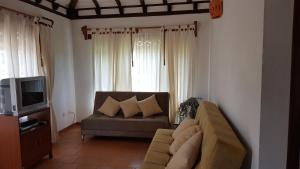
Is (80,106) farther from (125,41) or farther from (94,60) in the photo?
(125,41)

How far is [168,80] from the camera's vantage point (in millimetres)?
4758

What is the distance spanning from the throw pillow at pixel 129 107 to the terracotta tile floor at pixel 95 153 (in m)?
0.51

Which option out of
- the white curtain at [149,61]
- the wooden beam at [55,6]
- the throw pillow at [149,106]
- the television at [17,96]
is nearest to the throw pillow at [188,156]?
the television at [17,96]

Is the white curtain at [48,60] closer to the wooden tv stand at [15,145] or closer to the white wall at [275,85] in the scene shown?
the wooden tv stand at [15,145]

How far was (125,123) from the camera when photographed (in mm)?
4074

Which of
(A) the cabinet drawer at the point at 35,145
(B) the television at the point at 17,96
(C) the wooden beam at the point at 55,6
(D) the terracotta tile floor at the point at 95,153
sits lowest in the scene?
(D) the terracotta tile floor at the point at 95,153

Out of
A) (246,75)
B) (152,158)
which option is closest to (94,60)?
(152,158)

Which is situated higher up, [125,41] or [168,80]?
[125,41]

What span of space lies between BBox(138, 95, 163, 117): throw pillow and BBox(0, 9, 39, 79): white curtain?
200 cm

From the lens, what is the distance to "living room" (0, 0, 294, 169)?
131 cm

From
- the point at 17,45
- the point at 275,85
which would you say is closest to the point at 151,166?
the point at 275,85

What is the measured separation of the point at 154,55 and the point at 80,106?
2.17 meters

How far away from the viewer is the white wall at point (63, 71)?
14.7 ft

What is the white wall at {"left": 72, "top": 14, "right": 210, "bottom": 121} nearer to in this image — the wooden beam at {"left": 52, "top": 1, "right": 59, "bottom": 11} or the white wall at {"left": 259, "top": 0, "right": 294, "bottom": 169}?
the wooden beam at {"left": 52, "top": 1, "right": 59, "bottom": 11}
